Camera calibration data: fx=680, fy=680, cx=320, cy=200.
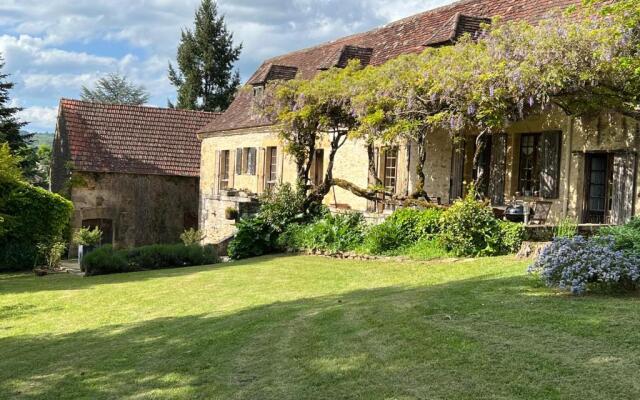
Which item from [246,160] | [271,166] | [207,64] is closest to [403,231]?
[271,166]

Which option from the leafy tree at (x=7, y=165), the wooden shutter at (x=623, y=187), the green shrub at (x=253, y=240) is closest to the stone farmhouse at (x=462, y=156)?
the wooden shutter at (x=623, y=187)

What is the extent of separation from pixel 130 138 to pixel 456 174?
17264 mm

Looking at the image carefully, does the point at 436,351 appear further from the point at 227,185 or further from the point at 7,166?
the point at 227,185

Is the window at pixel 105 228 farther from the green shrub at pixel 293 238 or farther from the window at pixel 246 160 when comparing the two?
the green shrub at pixel 293 238

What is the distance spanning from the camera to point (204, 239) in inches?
1047

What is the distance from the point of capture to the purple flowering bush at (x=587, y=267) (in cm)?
784

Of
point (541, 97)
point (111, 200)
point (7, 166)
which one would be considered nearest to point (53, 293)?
point (7, 166)

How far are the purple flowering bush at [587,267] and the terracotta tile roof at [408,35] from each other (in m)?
8.49

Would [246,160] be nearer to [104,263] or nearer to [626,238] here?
[104,263]

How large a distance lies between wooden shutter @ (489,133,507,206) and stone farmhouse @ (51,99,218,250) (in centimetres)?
1681

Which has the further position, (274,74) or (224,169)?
(224,169)

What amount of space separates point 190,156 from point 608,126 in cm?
2108

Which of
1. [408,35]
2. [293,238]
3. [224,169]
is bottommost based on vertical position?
[293,238]

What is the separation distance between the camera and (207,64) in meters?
46.8
